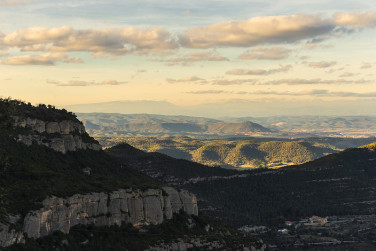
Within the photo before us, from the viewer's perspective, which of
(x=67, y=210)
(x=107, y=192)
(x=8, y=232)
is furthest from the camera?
(x=107, y=192)

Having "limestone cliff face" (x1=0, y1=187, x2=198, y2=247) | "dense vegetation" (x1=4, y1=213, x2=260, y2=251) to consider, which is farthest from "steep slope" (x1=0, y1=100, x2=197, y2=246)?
"dense vegetation" (x1=4, y1=213, x2=260, y2=251)

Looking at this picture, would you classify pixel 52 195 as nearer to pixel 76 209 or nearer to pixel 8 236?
pixel 76 209

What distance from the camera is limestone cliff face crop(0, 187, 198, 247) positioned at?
120375 mm

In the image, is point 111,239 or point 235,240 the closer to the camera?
point 111,239

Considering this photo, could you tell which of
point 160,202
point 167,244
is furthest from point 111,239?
point 160,202

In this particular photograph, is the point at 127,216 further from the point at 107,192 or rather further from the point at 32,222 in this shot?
the point at 32,222

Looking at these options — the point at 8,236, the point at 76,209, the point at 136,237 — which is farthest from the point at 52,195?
the point at 136,237

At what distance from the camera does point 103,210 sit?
145 m

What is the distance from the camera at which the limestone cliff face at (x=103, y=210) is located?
4739 inches

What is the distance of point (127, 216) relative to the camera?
151 meters

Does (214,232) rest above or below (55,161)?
below

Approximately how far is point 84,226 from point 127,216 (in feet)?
52.4

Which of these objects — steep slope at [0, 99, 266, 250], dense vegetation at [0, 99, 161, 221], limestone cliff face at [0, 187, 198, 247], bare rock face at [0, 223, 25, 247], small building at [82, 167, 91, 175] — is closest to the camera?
bare rock face at [0, 223, 25, 247]

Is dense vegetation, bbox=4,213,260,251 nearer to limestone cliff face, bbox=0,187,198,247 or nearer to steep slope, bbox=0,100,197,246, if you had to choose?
limestone cliff face, bbox=0,187,198,247
